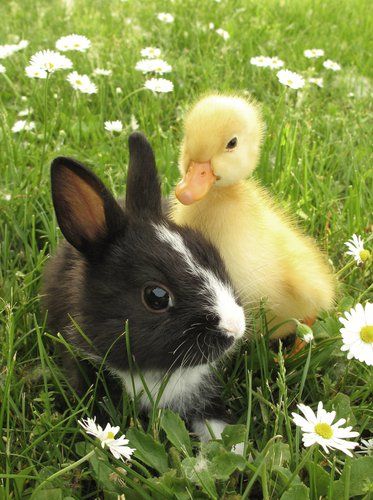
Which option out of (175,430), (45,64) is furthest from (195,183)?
(45,64)

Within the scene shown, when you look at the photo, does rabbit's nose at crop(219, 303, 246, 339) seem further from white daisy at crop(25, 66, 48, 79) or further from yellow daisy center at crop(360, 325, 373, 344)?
white daisy at crop(25, 66, 48, 79)

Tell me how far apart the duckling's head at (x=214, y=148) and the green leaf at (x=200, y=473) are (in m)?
0.88

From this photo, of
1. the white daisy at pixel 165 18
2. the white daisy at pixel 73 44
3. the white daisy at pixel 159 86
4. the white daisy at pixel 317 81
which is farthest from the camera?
the white daisy at pixel 165 18

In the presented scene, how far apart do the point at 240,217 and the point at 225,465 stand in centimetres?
94

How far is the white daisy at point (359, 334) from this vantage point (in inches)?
74.8

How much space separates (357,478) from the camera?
5.96 feet

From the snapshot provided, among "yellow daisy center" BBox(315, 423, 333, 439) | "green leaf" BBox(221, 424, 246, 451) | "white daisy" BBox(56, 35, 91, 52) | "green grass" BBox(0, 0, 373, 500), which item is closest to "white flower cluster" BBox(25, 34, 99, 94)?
"white daisy" BBox(56, 35, 91, 52)

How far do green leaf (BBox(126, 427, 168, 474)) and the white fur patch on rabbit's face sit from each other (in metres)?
0.39

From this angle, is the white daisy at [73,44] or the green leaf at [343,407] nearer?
the green leaf at [343,407]

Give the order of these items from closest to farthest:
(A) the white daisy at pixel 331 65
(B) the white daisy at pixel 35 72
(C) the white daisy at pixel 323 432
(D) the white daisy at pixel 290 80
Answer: (C) the white daisy at pixel 323 432, (B) the white daisy at pixel 35 72, (D) the white daisy at pixel 290 80, (A) the white daisy at pixel 331 65

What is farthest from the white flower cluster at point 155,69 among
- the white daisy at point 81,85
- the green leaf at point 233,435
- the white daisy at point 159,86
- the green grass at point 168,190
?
the green leaf at point 233,435

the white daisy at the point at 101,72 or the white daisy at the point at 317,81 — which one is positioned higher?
the white daisy at the point at 317,81

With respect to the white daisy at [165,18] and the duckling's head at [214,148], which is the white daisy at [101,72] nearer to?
the white daisy at [165,18]

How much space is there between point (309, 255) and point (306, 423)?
1.05 meters
